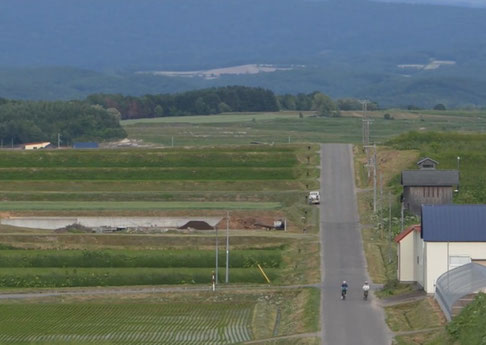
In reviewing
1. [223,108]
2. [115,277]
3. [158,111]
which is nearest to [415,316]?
[115,277]

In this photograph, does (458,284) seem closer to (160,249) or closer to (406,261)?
(406,261)

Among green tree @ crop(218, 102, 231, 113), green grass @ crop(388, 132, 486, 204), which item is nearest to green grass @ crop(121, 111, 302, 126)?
green tree @ crop(218, 102, 231, 113)

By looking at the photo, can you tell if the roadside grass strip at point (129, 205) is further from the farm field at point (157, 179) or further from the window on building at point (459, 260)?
the window on building at point (459, 260)

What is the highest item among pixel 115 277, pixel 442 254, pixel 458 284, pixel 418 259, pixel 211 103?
pixel 211 103

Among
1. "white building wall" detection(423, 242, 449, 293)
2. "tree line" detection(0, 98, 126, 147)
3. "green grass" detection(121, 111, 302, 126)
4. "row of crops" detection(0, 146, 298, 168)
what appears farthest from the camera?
"green grass" detection(121, 111, 302, 126)

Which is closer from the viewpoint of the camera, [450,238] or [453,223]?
[450,238]

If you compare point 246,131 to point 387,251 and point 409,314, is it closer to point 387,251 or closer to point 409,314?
point 387,251

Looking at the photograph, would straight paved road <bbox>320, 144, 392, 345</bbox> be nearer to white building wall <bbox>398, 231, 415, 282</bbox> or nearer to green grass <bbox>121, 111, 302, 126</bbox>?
white building wall <bbox>398, 231, 415, 282</bbox>
